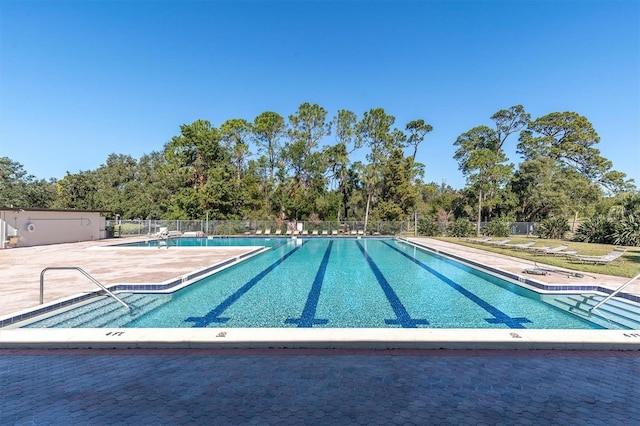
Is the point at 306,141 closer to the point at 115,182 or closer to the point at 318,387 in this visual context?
the point at 115,182

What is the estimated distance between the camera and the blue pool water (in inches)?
218

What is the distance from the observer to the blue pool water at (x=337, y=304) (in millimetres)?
5547

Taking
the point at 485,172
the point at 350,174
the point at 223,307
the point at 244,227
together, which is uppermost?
the point at 485,172

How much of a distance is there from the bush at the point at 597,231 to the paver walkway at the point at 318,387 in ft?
61.7

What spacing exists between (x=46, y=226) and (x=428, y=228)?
25.1 metres

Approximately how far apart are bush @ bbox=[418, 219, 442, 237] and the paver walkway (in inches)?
948

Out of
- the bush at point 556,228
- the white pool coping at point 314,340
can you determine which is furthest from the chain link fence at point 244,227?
the white pool coping at point 314,340

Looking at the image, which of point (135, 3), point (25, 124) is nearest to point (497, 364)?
point (135, 3)

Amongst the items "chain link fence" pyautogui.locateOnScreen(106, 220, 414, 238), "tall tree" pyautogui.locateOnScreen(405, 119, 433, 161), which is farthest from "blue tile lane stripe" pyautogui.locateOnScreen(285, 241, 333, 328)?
"tall tree" pyautogui.locateOnScreen(405, 119, 433, 161)

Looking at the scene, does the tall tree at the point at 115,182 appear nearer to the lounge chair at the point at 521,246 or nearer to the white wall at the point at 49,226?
the white wall at the point at 49,226

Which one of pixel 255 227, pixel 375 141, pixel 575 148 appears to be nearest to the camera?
pixel 255 227

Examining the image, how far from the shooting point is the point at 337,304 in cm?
682

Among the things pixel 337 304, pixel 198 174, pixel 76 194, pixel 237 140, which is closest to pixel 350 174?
pixel 237 140

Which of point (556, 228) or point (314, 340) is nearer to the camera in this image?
point (314, 340)
